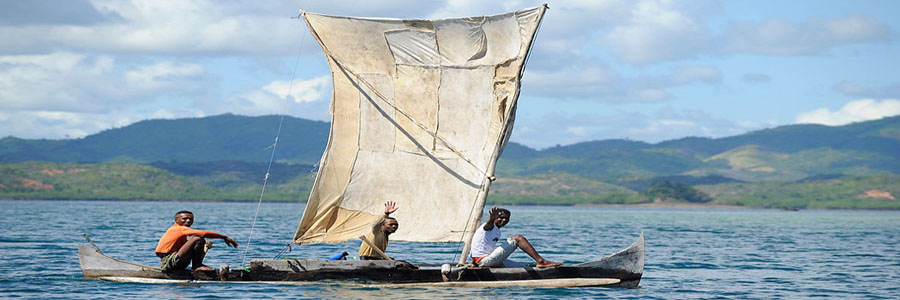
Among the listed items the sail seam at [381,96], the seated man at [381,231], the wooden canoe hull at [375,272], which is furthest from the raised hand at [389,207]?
the sail seam at [381,96]

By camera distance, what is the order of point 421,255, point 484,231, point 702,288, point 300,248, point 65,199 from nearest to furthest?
point 484,231, point 702,288, point 421,255, point 300,248, point 65,199

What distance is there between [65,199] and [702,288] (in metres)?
166

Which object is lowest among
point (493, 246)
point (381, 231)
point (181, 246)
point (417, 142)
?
point (181, 246)

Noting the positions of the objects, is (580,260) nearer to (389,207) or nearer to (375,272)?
(389,207)

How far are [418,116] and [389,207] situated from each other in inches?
93.4

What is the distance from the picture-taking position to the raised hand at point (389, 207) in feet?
86.6

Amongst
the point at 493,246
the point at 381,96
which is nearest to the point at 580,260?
the point at 493,246

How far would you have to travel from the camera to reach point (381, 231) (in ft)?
87.4

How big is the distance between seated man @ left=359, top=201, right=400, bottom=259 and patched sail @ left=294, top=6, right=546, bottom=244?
1.54ft

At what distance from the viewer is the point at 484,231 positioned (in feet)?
85.5

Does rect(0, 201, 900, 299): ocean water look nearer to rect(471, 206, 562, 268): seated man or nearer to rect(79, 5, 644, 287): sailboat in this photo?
rect(79, 5, 644, 287): sailboat

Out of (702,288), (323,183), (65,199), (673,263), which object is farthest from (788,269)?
Answer: (65,199)

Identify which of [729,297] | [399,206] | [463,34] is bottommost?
[729,297]

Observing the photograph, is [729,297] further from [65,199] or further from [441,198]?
[65,199]
